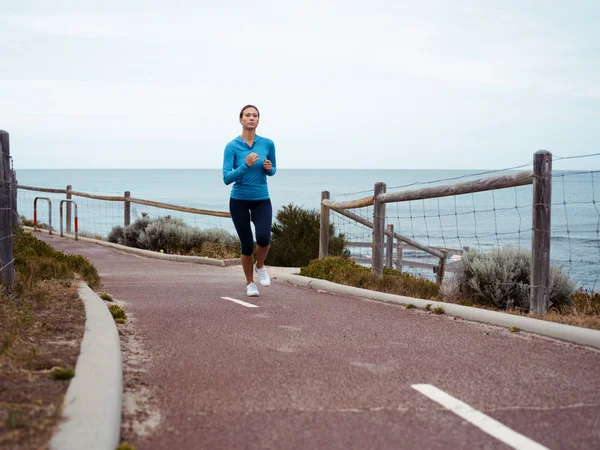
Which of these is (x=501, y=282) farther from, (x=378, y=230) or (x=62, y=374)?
(x=62, y=374)

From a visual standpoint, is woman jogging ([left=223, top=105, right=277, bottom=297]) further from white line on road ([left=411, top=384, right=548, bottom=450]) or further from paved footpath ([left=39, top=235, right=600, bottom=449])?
white line on road ([left=411, top=384, right=548, bottom=450])

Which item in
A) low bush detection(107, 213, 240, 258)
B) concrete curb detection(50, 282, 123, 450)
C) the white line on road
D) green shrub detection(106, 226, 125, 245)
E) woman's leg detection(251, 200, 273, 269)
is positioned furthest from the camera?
green shrub detection(106, 226, 125, 245)

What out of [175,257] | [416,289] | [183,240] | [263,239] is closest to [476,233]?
[183,240]

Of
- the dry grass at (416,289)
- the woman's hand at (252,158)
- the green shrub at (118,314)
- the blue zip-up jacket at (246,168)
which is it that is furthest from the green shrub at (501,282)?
the green shrub at (118,314)

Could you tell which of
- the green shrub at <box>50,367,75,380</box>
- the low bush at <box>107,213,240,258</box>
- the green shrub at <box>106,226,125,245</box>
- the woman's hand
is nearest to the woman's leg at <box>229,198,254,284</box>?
the woman's hand

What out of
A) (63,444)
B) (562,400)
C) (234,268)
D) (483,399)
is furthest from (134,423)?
(234,268)

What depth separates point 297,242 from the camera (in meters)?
19.2

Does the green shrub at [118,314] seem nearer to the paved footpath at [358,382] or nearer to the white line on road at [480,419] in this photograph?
the paved footpath at [358,382]

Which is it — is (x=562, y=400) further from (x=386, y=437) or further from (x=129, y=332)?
(x=129, y=332)

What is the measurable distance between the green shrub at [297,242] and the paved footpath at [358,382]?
1071 cm

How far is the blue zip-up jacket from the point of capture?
8.87 metres

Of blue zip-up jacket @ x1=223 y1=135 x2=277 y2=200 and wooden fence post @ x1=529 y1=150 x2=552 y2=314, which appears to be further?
blue zip-up jacket @ x1=223 y1=135 x2=277 y2=200

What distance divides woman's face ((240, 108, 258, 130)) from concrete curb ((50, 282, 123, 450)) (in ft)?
12.5

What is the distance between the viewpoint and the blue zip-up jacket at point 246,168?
29.1ft
